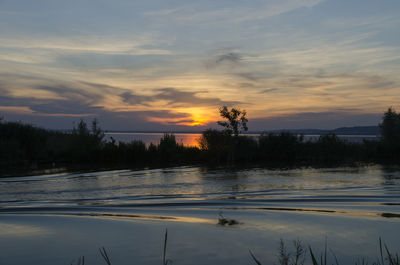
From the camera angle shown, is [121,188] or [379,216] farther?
[121,188]

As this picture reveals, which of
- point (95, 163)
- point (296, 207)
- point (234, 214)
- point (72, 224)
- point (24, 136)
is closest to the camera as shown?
point (72, 224)

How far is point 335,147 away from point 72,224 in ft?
55.9

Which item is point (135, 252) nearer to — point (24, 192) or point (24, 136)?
point (24, 192)

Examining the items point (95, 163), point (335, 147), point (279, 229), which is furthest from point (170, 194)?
point (335, 147)

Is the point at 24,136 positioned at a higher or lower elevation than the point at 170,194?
higher

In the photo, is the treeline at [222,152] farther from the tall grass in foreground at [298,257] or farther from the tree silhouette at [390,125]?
the tall grass in foreground at [298,257]

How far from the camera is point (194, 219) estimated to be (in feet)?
21.6

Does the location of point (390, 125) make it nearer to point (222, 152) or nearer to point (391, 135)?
point (391, 135)

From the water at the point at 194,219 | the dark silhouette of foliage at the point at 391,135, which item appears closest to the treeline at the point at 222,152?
the dark silhouette of foliage at the point at 391,135

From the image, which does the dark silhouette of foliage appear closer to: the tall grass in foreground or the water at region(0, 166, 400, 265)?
the water at region(0, 166, 400, 265)

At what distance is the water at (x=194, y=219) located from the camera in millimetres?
4902

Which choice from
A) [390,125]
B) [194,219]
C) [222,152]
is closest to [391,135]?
[390,125]

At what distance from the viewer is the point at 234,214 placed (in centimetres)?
687

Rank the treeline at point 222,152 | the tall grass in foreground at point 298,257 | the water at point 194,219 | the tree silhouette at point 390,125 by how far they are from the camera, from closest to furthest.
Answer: the tall grass in foreground at point 298,257 < the water at point 194,219 < the treeline at point 222,152 < the tree silhouette at point 390,125
